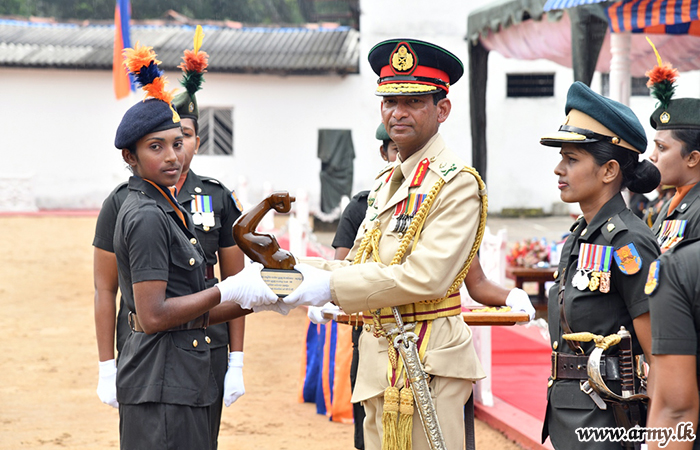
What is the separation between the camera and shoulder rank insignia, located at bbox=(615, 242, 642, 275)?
2428 millimetres

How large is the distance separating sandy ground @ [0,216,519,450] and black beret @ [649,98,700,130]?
252cm

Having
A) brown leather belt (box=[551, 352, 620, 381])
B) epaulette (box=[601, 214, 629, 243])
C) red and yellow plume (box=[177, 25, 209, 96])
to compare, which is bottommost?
brown leather belt (box=[551, 352, 620, 381])

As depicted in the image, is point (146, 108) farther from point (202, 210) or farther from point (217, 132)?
point (217, 132)

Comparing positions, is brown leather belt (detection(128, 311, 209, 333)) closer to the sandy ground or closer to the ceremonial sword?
the ceremonial sword

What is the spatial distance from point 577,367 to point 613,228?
1.64ft

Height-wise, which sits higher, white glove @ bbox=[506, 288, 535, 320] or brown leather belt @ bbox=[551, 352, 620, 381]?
white glove @ bbox=[506, 288, 535, 320]

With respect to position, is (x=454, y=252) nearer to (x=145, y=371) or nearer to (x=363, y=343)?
(x=363, y=343)

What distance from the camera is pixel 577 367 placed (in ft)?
8.57

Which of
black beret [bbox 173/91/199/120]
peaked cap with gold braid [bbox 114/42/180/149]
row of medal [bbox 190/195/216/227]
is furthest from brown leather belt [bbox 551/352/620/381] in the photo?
black beret [bbox 173/91/199/120]

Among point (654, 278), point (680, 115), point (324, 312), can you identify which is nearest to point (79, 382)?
point (324, 312)

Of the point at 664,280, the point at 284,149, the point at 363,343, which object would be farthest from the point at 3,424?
the point at 284,149

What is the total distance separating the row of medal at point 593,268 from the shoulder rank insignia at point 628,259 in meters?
0.03

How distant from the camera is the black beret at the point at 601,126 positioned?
2637 millimetres

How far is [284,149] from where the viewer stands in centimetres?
2012
